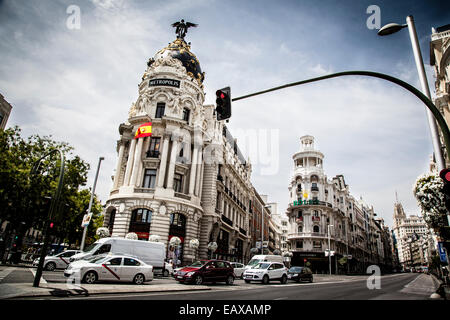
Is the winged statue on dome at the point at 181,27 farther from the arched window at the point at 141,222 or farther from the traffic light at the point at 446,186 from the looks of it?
the traffic light at the point at 446,186

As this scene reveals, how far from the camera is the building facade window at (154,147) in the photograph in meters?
31.6

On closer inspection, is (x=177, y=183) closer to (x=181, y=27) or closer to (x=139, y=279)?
(x=139, y=279)

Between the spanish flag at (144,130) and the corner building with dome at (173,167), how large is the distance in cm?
60

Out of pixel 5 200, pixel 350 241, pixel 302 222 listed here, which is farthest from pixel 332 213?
pixel 5 200

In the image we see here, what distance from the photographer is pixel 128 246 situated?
19391mm

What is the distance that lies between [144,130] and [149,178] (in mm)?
5657

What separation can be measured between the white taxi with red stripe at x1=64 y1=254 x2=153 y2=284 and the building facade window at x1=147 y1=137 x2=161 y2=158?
18.4 metres

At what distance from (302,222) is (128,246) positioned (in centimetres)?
5177

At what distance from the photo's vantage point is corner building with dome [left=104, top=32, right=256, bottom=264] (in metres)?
29.2

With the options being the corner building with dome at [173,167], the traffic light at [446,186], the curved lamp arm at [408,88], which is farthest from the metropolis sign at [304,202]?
the traffic light at [446,186]

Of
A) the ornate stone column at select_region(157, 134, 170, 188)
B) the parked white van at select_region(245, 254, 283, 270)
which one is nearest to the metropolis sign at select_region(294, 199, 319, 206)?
the parked white van at select_region(245, 254, 283, 270)

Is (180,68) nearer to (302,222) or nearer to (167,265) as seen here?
(167,265)

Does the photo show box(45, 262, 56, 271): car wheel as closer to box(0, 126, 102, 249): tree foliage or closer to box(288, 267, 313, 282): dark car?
box(0, 126, 102, 249): tree foliage
